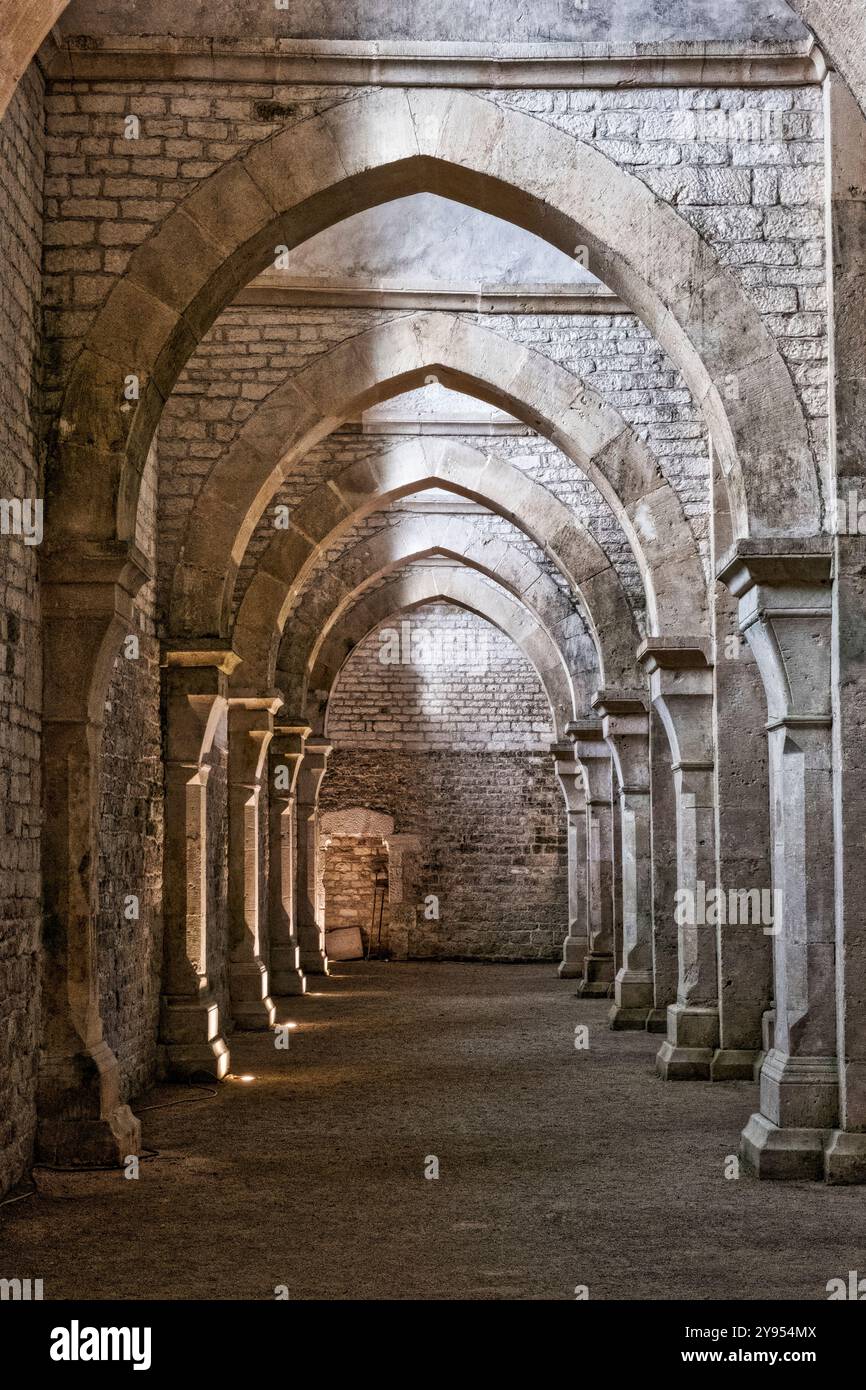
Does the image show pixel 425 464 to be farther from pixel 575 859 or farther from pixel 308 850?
pixel 575 859

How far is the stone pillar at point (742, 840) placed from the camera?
793 cm

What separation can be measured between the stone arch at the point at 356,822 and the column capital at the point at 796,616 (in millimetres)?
14464

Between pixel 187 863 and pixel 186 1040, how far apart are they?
91 cm

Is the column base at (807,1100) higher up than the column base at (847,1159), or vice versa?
the column base at (807,1100)

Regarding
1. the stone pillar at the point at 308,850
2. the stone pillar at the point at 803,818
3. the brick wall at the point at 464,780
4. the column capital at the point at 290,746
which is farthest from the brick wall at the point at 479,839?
the stone pillar at the point at 803,818

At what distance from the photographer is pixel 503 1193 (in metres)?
5.61

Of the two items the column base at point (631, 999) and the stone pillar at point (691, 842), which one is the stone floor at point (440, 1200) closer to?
the stone pillar at point (691, 842)

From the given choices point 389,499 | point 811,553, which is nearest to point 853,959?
point 811,553

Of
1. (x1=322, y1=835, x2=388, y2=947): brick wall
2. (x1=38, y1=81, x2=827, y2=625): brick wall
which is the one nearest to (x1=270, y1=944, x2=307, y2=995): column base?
(x1=322, y1=835, x2=388, y2=947): brick wall

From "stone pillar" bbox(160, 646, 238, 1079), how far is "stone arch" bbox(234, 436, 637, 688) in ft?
7.13

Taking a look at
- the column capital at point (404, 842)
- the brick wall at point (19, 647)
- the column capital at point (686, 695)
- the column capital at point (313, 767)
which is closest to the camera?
the brick wall at point (19, 647)

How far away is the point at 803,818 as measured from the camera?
600cm

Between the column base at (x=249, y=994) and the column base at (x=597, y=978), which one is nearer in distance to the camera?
the column base at (x=249, y=994)

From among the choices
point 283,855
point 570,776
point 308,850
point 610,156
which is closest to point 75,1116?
point 610,156
